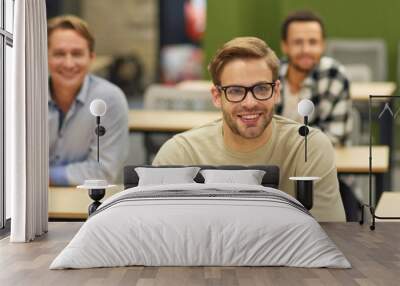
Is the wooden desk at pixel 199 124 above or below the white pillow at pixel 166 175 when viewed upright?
above

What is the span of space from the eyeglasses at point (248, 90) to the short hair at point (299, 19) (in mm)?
775

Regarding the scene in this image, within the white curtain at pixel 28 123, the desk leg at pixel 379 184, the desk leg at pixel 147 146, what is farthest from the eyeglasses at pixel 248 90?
the white curtain at pixel 28 123

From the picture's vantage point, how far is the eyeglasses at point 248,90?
5543mm

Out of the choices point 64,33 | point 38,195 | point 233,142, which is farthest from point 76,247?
point 64,33

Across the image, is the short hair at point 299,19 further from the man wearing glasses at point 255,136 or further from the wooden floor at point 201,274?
the wooden floor at point 201,274

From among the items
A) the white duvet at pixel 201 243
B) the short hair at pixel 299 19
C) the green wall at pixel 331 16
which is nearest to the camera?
the white duvet at pixel 201 243

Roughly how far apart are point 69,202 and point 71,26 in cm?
144

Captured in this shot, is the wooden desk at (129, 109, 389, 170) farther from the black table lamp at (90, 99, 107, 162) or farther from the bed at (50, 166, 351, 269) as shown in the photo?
the bed at (50, 166, 351, 269)

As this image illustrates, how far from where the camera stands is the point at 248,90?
5.54 m

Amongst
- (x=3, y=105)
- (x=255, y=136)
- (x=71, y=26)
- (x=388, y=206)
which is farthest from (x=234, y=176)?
(x=71, y=26)

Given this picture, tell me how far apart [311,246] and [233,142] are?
6.17ft

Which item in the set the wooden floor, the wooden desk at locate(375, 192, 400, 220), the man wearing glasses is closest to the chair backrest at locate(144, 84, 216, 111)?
the man wearing glasses

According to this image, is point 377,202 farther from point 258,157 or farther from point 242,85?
point 242,85

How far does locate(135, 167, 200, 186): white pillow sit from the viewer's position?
526 centimetres
